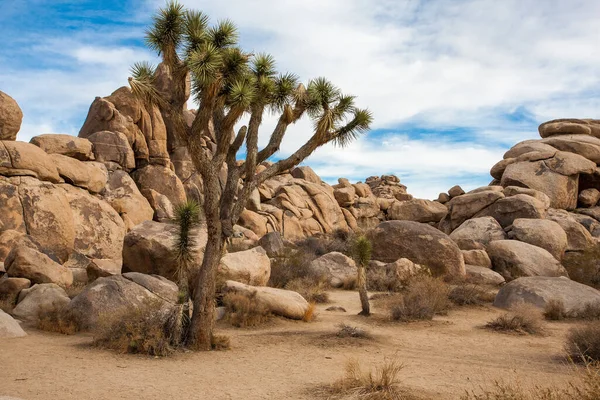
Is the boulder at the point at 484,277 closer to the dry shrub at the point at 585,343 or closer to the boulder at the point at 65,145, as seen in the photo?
the dry shrub at the point at 585,343

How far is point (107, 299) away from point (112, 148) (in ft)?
56.6

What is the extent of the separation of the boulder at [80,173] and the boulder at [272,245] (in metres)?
8.05

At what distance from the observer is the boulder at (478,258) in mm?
19688

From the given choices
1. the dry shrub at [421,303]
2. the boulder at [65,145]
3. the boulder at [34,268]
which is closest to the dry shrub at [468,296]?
the dry shrub at [421,303]

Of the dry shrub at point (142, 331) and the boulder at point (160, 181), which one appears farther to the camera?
the boulder at point (160, 181)

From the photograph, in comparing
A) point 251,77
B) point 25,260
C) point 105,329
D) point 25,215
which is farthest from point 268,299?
point 25,215

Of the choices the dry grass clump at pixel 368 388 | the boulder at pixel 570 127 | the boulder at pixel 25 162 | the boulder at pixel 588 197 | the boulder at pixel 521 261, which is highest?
the boulder at pixel 570 127

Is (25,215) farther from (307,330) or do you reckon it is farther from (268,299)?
(307,330)

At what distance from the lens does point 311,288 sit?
16578mm

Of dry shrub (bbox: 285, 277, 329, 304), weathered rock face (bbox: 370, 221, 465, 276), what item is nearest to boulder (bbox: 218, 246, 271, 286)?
dry shrub (bbox: 285, 277, 329, 304)

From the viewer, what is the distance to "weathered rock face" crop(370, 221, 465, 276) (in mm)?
18516

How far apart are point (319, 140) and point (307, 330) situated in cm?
437

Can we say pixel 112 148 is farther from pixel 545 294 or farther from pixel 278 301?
pixel 545 294

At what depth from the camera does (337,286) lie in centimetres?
1852
